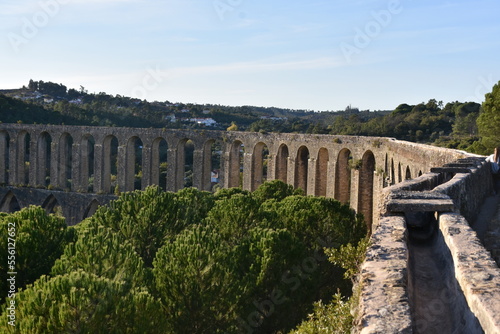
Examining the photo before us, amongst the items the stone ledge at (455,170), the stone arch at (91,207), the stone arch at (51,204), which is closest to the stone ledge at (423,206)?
the stone ledge at (455,170)

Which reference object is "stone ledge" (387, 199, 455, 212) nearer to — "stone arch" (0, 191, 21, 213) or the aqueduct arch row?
the aqueduct arch row

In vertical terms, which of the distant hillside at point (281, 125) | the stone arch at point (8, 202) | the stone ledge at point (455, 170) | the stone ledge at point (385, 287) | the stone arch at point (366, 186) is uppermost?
the distant hillside at point (281, 125)

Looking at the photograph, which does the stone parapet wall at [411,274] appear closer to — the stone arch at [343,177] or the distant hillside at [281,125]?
the stone arch at [343,177]

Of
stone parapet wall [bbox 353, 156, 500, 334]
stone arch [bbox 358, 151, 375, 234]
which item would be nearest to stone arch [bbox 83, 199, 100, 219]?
stone arch [bbox 358, 151, 375, 234]

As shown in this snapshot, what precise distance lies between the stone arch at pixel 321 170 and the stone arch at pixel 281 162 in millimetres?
2574

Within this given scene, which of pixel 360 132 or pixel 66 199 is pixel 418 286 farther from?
pixel 360 132

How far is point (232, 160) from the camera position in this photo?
1297 inches

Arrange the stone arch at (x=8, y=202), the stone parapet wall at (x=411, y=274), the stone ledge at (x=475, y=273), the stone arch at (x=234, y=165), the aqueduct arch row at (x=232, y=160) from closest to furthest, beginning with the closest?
the stone ledge at (x=475, y=273), the stone parapet wall at (x=411, y=274), the aqueduct arch row at (x=232, y=160), the stone arch at (x=234, y=165), the stone arch at (x=8, y=202)

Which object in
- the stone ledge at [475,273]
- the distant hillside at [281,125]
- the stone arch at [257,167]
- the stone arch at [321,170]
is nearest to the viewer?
the stone ledge at [475,273]

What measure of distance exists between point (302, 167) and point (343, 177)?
3346 millimetres

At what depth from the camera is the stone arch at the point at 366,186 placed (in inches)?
1055

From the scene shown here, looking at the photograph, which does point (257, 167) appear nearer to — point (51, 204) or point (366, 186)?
point (366, 186)

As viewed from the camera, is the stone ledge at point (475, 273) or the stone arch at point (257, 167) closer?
the stone ledge at point (475, 273)

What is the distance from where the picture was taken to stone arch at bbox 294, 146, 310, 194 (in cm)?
3145
